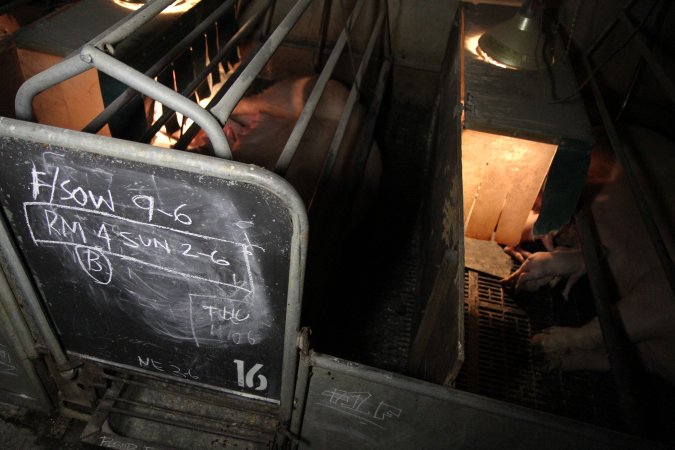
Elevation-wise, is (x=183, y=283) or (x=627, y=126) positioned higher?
(x=183, y=283)

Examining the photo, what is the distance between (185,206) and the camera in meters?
1.49

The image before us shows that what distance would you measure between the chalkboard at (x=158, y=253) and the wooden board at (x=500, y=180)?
1931 millimetres

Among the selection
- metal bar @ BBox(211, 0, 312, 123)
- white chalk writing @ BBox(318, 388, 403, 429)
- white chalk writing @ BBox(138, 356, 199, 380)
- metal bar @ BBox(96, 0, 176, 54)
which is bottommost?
white chalk writing @ BBox(138, 356, 199, 380)

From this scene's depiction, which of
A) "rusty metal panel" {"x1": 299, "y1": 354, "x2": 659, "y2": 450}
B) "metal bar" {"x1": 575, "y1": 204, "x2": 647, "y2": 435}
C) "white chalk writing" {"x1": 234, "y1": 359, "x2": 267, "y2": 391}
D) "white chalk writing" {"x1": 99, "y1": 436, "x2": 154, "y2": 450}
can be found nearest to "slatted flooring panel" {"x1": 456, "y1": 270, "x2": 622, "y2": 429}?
"metal bar" {"x1": 575, "y1": 204, "x2": 647, "y2": 435}

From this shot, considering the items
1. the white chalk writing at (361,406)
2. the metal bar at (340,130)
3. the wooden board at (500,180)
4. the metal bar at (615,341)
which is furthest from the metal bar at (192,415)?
the wooden board at (500,180)

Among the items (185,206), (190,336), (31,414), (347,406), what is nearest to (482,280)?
(347,406)

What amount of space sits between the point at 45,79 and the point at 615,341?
117 inches

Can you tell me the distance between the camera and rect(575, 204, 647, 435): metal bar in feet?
7.93

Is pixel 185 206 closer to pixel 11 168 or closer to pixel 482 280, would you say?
pixel 11 168

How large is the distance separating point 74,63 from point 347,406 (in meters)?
1.56

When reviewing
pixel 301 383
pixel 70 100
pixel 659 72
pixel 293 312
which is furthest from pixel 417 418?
pixel 70 100

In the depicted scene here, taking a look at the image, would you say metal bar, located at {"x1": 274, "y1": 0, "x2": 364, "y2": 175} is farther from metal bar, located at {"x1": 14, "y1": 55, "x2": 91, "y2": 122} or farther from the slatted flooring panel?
the slatted flooring panel

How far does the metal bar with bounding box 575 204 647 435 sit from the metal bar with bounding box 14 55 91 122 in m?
2.82

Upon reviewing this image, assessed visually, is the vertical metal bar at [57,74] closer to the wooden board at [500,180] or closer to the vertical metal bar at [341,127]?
the vertical metal bar at [341,127]
